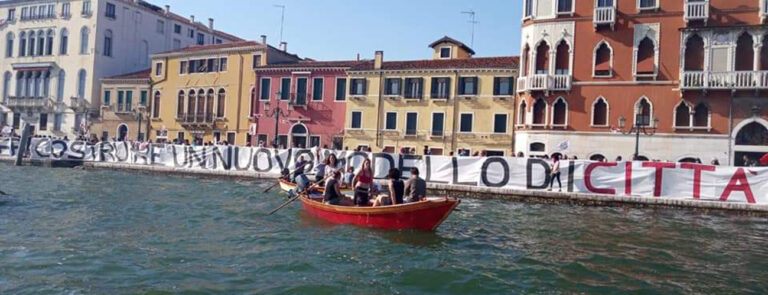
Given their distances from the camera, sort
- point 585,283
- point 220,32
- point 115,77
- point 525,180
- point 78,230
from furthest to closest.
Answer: point 220,32 → point 115,77 → point 525,180 → point 78,230 → point 585,283

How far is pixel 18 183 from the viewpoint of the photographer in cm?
2372

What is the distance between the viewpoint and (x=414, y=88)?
37688 millimetres

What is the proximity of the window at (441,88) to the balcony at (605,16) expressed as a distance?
9134 millimetres

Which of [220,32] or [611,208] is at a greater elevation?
[220,32]

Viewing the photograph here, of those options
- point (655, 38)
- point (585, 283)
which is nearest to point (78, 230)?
point (585, 283)

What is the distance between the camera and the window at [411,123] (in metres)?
37.7

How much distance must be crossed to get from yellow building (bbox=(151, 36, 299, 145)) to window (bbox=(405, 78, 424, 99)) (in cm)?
1112

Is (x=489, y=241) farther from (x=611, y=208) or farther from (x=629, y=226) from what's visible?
(x=611, y=208)

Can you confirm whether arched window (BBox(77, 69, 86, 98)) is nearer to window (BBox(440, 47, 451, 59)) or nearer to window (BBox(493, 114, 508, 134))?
window (BBox(440, 47, 451, 59))

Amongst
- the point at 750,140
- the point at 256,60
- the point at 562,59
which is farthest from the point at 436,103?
the point at 750,140

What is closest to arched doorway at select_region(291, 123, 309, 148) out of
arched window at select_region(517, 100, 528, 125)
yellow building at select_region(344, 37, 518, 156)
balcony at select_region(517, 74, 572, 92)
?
yellow building at select_region(344, 37, 518, 156)

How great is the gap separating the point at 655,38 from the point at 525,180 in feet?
39.2

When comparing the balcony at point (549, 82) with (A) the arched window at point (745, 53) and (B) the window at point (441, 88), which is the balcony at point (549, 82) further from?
(A) the arched window at point (745, 53)

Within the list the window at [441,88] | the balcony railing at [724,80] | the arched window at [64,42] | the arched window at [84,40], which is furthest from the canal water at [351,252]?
the arched window at [64,42]
